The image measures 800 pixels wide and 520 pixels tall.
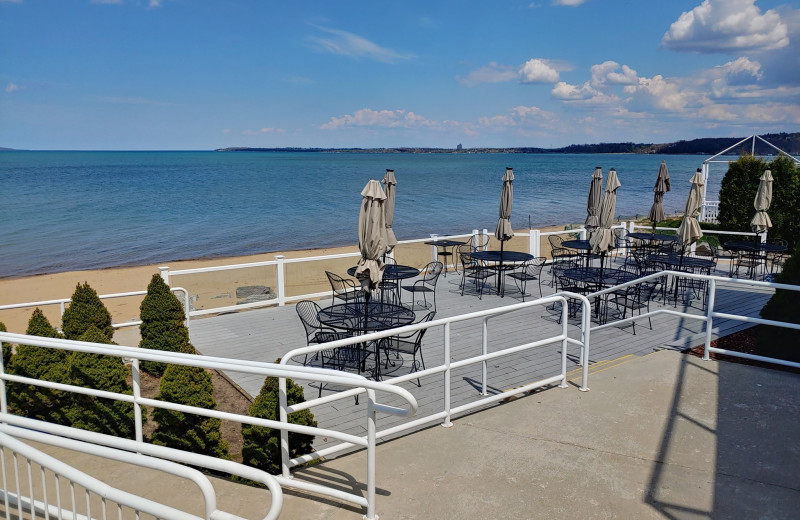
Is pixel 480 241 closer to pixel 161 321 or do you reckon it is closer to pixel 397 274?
pixel 397 274

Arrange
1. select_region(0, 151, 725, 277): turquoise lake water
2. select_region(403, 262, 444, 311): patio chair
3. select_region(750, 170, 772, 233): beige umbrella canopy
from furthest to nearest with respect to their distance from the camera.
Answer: select_region(0, 151, 725, 277): turquoise lake water, select_region(750, 170, 772, 233): beige umbrella canopy, select_region(403, 262, 444, 311): patio chair

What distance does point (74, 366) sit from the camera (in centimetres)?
609

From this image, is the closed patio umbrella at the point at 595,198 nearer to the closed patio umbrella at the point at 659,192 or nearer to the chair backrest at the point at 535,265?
the chair backrest at the point at 535,265

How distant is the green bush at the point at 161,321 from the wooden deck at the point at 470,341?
65cm

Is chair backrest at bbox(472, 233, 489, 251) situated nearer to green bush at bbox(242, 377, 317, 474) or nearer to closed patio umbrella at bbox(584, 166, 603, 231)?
closed patio umbrella at bbox(584, 166, 603, 231)

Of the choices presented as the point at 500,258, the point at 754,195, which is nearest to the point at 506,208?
the point at 500,258

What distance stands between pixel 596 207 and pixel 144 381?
9.49 meters

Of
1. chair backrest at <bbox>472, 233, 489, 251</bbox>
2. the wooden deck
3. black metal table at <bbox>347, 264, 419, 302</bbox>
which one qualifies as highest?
chair backrest at <bbox>472, 233, 489, 251</bbox>

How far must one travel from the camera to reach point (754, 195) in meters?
19.8

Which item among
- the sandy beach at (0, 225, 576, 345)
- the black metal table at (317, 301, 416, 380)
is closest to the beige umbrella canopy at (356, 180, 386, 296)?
the black metal table at (317, 301, 416, 380)

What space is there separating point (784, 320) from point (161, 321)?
8.76 m

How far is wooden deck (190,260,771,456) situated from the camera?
283 inches

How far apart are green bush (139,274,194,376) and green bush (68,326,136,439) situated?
8.30ft

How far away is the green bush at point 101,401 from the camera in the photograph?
6.01 m
